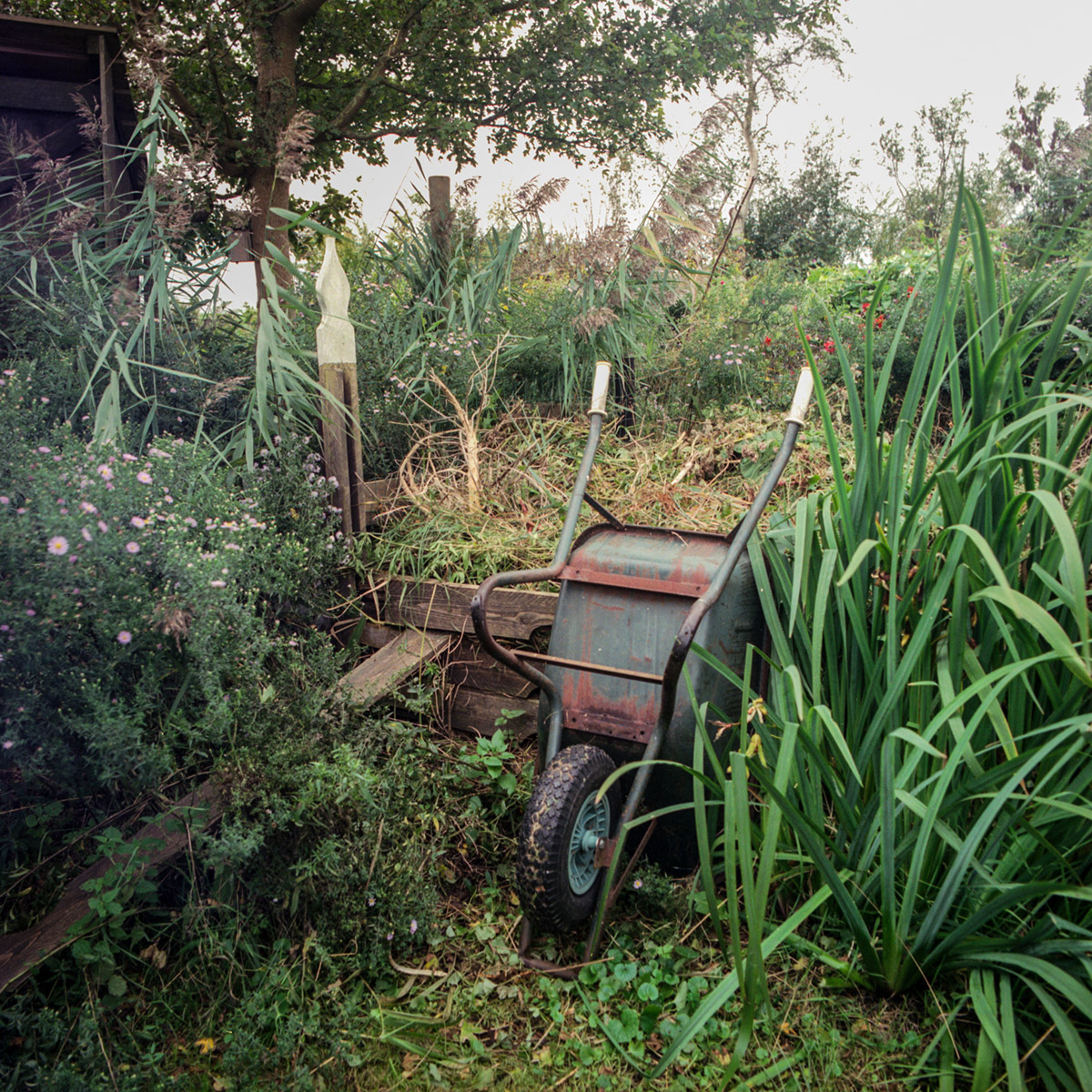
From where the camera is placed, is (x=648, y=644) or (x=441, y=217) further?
(x=441, y=217)

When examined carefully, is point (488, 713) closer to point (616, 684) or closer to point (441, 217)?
point (616, 684)

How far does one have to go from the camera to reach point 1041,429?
1756mm

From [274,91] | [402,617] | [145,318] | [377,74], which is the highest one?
[377,74]

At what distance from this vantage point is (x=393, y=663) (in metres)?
2.57

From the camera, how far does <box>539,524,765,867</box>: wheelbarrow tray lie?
193cm

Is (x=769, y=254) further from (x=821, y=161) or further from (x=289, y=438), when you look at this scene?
(x=289, y=438)

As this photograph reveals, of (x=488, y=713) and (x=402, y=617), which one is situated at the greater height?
(x=402, y=617)

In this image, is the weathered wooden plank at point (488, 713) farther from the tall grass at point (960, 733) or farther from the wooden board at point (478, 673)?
the tall grass at point (960, 733)

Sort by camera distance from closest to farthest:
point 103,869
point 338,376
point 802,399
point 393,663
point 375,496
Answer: point 103,869
point 802,399
point 393,663
point 338,376
point 375,496

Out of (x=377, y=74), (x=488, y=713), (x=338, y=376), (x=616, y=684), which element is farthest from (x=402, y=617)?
(x=377, y=74)

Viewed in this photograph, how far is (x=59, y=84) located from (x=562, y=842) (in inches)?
203

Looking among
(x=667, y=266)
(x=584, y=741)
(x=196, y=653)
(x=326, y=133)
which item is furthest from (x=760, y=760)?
(x=326, y=133)

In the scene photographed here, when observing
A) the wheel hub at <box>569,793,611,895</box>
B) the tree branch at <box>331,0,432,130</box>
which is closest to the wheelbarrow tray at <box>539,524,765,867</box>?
the wheel hub at <box>569,793,611,895</box>

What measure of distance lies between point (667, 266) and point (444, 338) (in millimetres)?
1395
